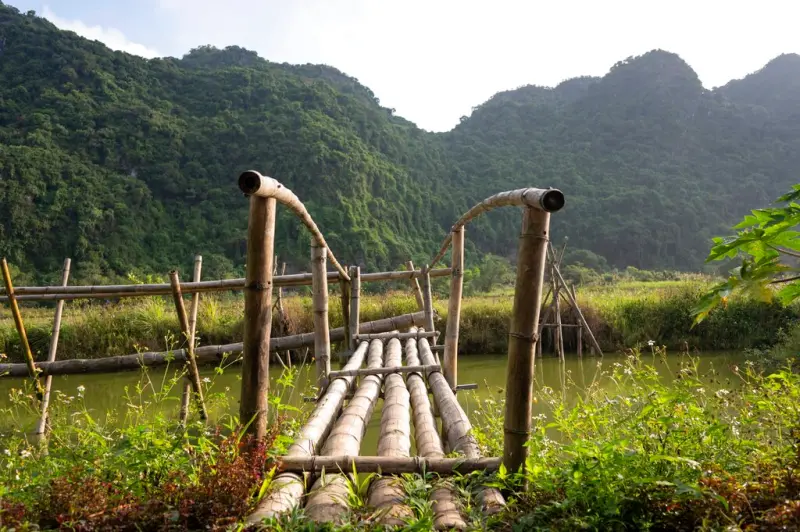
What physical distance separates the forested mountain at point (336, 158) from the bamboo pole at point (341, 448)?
20.2 meters

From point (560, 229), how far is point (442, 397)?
111 feet

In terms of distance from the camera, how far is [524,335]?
1.61 m

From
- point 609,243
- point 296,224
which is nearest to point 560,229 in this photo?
point 609,243

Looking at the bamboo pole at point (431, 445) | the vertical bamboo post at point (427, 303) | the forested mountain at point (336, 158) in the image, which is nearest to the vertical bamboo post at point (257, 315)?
the bamboo pole at point (431, 445)

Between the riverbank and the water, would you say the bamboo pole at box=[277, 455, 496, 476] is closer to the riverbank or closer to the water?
the water

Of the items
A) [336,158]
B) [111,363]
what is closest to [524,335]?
[111,363]

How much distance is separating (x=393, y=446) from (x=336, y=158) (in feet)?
95.1

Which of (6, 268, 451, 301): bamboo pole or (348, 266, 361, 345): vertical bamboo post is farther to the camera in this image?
(348, 266, 361, 345): vertical bamboo post

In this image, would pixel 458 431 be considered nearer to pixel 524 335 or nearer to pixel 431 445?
pixel 431 445

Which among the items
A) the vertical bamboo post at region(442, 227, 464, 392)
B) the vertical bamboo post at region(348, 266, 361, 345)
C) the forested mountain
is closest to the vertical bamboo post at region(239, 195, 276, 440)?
the vertical bamboo post at region(442, 227, 464, 392)

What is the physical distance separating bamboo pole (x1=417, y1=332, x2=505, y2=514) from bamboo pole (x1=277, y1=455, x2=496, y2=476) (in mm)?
107

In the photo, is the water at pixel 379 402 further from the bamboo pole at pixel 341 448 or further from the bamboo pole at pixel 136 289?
the bamboo pole at pixel 341 448

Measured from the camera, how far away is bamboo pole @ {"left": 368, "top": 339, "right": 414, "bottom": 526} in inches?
55.9

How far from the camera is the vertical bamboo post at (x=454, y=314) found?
3.84 meters
